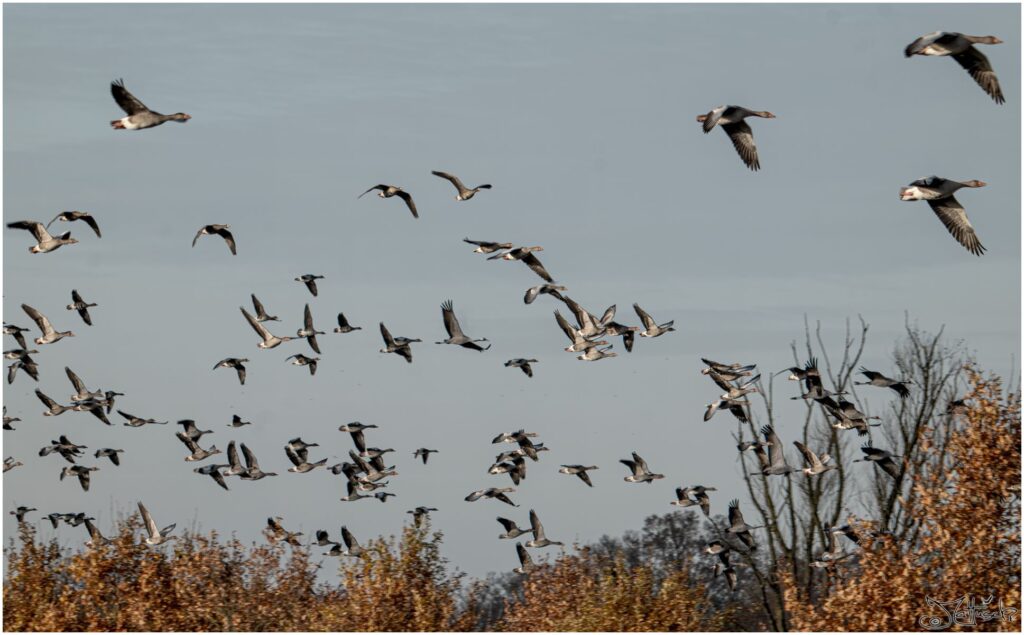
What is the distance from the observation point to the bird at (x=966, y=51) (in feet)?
76.7

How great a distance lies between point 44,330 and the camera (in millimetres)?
37938

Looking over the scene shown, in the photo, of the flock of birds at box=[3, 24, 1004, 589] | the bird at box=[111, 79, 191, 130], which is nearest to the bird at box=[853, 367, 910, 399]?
the flock of birds at box=[3, 24, 1004, 589]

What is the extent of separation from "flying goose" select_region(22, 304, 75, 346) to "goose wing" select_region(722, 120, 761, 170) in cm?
1603

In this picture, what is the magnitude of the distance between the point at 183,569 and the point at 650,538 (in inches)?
2037

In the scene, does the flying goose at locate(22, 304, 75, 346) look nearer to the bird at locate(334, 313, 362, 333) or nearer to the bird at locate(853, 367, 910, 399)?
the bird at locate(334, 313, 362, 333)

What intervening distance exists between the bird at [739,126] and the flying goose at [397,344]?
11.2m

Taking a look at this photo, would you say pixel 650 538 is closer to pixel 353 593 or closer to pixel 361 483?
pixel 361 483

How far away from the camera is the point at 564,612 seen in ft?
115

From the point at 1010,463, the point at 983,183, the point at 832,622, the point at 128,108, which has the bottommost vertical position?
the point at 832,622

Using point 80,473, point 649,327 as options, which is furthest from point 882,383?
point 80,473

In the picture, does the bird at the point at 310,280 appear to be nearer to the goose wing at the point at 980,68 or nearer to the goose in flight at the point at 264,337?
the goose in flight at the point at 264,337

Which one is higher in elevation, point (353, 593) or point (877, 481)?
point (877, 481)

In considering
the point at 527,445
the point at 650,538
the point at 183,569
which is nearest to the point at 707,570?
the point at 650,538

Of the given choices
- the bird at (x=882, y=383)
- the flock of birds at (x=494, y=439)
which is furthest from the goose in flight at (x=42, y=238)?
the bird at (x=882, y=383)
